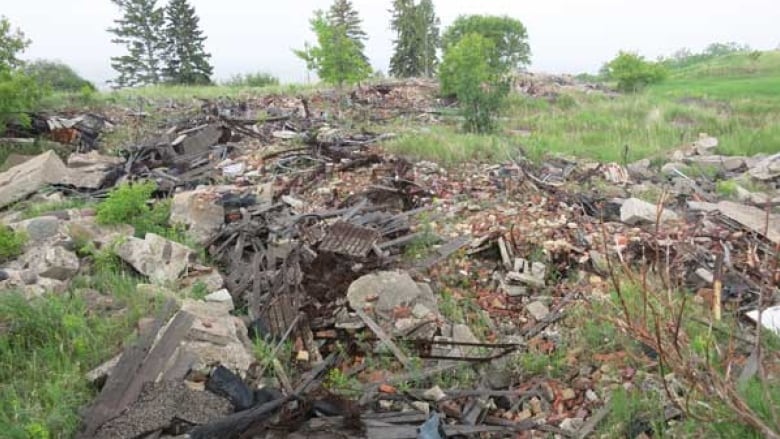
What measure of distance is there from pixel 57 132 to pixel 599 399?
11433 millimetres

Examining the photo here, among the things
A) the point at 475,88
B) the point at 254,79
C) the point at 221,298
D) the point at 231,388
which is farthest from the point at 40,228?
the point at 254,79

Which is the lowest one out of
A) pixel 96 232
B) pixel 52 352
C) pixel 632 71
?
pixel 52 352

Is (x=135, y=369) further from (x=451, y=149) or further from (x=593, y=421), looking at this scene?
(x=451, y=149)

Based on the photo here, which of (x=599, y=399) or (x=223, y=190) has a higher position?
(x=223, y=190)

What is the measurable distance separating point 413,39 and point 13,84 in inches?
1369

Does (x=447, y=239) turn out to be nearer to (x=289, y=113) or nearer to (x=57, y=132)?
(x=289, y=113)

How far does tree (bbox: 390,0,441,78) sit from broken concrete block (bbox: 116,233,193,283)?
3752 centimetres

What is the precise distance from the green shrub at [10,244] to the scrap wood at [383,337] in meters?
3.32

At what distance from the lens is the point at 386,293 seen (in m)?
4.53

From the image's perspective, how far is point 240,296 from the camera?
178 inches

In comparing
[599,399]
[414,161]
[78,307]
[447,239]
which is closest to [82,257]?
[78,307]

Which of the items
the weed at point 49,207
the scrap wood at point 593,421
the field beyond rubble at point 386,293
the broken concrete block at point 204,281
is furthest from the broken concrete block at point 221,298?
the weed at point 49,207

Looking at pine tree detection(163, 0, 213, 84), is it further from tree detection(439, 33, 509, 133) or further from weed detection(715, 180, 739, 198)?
weed detection(715, 180, 739, 198)

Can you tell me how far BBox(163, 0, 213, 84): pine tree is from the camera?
4041 centimetres
